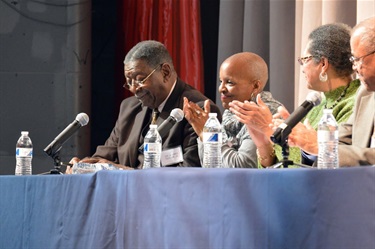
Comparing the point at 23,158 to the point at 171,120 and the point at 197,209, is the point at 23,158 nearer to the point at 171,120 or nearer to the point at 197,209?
the point at 171,120

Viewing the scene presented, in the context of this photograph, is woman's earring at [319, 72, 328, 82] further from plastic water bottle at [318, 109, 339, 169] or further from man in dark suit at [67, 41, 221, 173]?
man in dark suit at [67, 41, 221, 173]

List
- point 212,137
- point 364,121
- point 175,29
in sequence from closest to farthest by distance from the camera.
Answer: point 364,121 → point 212,137 → point 175,29

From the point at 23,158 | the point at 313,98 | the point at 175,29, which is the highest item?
the point at 175,29

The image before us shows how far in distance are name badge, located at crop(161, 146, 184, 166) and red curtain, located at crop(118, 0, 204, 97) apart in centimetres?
171

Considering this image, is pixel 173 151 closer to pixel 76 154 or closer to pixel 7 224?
pixel 7 224

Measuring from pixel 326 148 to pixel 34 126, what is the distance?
311 cm

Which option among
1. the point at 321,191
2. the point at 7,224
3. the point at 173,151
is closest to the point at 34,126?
the point at 173,151

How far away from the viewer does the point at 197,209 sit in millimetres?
2676

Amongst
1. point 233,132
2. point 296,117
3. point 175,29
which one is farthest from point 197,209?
point 175,29

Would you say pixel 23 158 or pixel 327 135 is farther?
pixel 23 158

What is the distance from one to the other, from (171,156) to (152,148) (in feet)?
1.46

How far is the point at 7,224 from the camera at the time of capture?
350 cm

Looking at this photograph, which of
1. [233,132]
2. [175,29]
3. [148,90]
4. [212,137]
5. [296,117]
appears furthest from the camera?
[175,29]

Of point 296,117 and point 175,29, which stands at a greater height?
point 175,29
